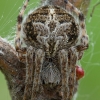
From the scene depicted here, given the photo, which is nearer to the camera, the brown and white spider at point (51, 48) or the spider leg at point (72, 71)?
the brown and white spider at point (51, 48)

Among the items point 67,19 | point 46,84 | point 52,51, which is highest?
point 67,19

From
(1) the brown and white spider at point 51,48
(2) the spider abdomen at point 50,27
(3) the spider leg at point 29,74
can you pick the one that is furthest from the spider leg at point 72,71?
(3) the spider leg at point 29,74

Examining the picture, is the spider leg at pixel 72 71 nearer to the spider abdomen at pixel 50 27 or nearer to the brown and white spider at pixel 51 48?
the brown and white spider at pixel 51 48

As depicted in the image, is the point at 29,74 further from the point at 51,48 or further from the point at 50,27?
the point at 50,27

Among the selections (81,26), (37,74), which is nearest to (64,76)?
(37,74)

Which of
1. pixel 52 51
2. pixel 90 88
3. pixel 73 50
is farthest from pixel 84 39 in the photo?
pixel 90 88

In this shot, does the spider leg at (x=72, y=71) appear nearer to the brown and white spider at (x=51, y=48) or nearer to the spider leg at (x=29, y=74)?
the brown and white spider at (x=51, y=48)

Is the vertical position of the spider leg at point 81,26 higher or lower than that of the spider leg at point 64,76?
higher

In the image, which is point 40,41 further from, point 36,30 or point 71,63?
point 71,63
